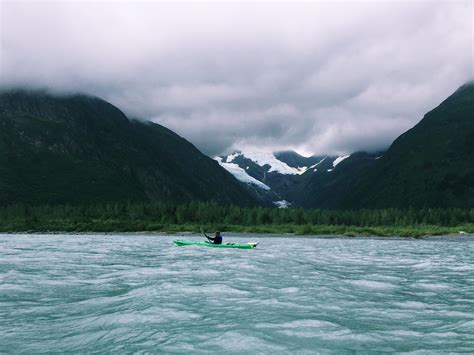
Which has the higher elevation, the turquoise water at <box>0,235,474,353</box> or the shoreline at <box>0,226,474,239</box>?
the shoreline at <box>0,226,474,239</box>

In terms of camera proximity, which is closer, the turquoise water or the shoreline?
the turquoise water

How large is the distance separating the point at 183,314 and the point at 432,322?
40.8ft

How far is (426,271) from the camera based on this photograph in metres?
46.8

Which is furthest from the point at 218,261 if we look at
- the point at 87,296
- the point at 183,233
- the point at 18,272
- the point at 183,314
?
the point at 183,233

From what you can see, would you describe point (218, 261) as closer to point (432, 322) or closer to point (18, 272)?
point (18, 272)

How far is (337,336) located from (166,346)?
7.26m

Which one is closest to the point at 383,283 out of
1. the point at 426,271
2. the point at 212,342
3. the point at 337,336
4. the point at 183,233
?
the point at 426,271

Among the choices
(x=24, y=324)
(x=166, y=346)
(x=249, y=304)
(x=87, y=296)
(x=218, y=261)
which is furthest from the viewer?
(x=218, y=261)

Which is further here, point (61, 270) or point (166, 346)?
point (61, 270)

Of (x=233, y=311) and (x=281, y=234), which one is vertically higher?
(x=281, y=234)

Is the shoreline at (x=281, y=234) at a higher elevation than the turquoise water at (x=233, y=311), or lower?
higher

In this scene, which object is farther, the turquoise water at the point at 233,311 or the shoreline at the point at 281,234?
the shoreline at the point at 281,234

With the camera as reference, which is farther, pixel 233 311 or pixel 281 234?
pixel 281 234

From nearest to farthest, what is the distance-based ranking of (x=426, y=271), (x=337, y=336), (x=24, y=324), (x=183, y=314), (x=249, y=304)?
(x=337, y=336)
(x=24, y=324)
(x=183, y=314)
(x=249, y=304)
(x=426, y=271)
